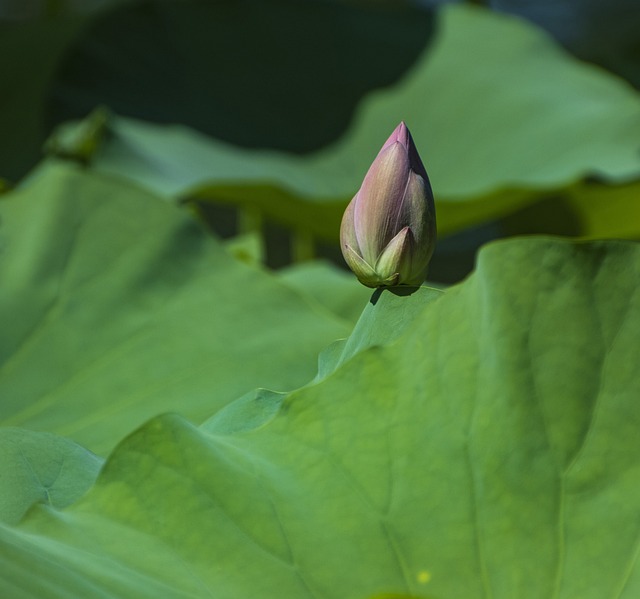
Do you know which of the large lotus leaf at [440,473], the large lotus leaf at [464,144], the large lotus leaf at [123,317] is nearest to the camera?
the large lotus leaf at [440,473]

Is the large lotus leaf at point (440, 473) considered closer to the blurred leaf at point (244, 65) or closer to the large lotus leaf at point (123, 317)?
the large lotus leaf at point (123, 317)

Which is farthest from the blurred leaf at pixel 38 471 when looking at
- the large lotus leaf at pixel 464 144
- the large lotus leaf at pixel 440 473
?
the large lotus leaf at pixel 464 144

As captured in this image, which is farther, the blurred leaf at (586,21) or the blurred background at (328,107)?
the blurred leaf at (586,21)

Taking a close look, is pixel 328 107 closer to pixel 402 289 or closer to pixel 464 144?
pixel 464 144

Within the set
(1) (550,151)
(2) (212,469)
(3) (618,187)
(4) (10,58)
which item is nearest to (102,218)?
(2) (212,469)

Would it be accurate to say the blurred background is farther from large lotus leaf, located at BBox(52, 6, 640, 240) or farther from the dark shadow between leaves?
the dark shadow between leaves

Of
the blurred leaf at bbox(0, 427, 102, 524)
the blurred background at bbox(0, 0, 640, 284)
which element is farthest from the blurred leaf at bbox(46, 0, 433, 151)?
the blurred leaf at bbox(0, 427, 102, 524)
